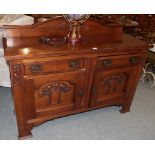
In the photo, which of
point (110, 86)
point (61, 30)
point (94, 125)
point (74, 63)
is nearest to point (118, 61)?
point (110, 86)

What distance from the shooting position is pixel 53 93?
1489mm


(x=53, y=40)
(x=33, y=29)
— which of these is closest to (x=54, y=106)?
(x=53, y=40)

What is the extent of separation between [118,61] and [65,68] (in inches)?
18.9

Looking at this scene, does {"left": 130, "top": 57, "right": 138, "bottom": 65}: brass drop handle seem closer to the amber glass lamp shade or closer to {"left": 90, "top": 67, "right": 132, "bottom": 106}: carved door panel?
{"left": 90, "top": 67, "right": 132, "bottom": 106}: carved door panel

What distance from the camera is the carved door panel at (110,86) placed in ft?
5.25

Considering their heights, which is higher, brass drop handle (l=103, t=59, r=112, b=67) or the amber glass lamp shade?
Result: the amber glass lamp shade

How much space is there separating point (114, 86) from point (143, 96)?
0.72m

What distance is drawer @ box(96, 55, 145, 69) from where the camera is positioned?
4.88 feet

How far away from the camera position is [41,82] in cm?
137

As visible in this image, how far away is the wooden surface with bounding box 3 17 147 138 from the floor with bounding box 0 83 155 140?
165mm

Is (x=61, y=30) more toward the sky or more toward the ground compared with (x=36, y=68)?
more toward the sky

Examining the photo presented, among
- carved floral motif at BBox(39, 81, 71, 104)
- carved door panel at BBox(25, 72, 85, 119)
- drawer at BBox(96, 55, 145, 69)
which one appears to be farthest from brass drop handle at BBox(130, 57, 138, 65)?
carved floral motif at BBox(39, 81, 71, 104)

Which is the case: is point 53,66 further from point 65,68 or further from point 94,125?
point 94,125
